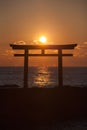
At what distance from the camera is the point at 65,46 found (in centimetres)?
1656

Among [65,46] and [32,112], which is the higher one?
[65,46]

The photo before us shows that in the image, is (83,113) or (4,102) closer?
(4,102)

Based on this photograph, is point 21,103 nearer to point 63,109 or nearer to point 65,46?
point 63,109

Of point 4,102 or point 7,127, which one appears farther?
point 4,102

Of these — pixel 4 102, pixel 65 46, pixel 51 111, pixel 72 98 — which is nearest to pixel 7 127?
pixel 4 102

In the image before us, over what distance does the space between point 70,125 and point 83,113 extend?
159cm

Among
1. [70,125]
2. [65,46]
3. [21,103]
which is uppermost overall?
[65,46]

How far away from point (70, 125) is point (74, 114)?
130cm

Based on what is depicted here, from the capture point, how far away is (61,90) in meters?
16.1

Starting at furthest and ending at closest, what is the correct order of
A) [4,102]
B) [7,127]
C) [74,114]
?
[74,114]
[4,102]
[7,127]

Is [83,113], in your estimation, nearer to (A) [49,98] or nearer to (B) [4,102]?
(A) [49,98]

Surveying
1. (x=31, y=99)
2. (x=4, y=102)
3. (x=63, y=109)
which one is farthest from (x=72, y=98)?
(x=4, y=102)

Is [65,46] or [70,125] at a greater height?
[65,46]

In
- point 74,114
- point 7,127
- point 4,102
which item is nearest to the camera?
point 7,127
